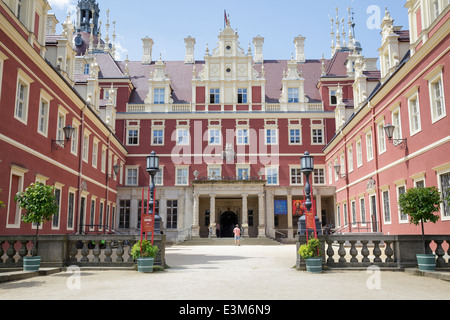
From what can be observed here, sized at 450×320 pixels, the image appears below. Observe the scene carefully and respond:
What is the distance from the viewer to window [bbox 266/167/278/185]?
1451 inches

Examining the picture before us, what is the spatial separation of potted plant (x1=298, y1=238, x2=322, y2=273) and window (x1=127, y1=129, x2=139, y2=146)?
2815 centimetres

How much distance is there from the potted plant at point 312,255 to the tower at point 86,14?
49283 mm

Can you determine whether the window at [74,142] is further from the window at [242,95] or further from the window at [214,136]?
the window at [242,95]

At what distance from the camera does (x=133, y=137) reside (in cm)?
3747

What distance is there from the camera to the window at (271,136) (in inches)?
1468

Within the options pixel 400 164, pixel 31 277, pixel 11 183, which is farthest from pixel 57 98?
pixel 400 164

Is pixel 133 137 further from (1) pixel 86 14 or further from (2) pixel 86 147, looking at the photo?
(1) pixel 86 14

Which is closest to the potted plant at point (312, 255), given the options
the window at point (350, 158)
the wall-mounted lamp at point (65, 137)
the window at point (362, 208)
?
the wall-mounted lamp at point (65, 137)

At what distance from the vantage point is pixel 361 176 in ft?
85.2

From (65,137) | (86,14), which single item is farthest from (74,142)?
(86,14)

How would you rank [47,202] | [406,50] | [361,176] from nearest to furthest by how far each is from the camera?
[47,202], [406,50], [361,176]

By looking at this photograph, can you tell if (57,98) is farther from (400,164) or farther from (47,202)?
(400,164)

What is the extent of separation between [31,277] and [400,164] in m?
16.1

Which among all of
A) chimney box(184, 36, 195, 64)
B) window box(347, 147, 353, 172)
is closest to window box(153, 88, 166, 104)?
chimney box(184, 36, 195, 64)
